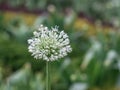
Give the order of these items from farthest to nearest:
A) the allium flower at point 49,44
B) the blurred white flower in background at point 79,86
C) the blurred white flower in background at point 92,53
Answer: the blurred white flower in background at point 92,53
the blurred white flower in background at point 79,86
the allium flower at point 49,44

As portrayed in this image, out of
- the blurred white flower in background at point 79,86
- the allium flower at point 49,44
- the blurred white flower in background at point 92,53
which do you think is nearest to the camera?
the allium flower at point 49,44

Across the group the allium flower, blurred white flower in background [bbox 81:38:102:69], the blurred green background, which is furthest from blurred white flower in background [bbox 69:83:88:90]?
the allium flower

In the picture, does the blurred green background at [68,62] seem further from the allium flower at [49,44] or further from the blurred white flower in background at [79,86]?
the allium flower at [49,44]

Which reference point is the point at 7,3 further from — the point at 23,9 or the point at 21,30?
the point at 21,30

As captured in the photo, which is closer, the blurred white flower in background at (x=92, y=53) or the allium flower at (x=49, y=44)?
the allium flower at (x=49, y=44)

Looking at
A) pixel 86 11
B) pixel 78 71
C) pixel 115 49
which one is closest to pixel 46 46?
pixel 78 71

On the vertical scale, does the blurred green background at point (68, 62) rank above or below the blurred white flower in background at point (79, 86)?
above

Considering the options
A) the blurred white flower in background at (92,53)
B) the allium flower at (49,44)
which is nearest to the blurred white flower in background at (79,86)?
the blurred white flower in background at (92,53)

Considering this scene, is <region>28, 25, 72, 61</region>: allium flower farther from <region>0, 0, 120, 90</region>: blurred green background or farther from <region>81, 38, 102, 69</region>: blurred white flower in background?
<region>81, 38, 102, 69</region>: blurred white flower in background

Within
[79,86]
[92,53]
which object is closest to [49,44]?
[79,86]
